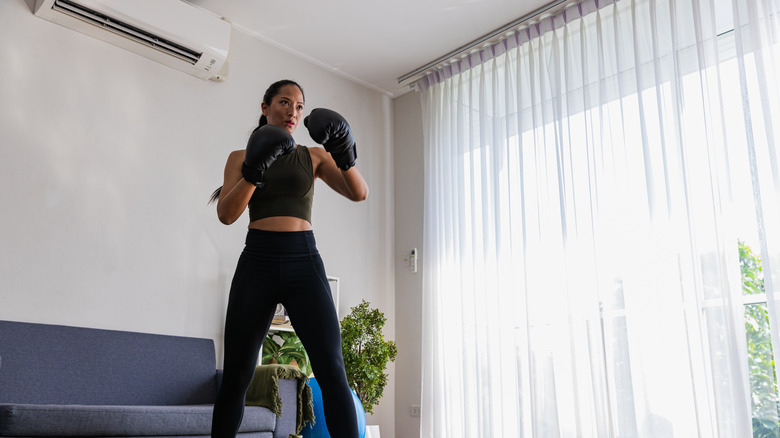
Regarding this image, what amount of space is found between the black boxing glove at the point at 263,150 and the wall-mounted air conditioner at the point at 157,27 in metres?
1.86

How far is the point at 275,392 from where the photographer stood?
9.19 ft

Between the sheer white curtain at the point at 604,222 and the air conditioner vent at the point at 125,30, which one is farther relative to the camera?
the air conditioner vent at the point at 125,30

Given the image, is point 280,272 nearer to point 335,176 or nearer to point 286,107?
point 335,176

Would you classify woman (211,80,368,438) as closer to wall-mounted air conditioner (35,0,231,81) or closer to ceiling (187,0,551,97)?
wall-mounted air conditioner (35,0,231,81)

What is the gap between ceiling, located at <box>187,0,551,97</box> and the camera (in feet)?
12.4

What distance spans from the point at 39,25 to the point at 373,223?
236 centimetres

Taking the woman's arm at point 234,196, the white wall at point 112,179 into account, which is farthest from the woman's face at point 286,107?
the white wall at point 112,179

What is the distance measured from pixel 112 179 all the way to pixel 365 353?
1.70 meters

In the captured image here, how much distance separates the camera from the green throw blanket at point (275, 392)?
2.80 metres

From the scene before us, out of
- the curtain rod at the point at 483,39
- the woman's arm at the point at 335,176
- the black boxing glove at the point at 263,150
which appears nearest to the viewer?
the black boxing glove at the point at 263,150

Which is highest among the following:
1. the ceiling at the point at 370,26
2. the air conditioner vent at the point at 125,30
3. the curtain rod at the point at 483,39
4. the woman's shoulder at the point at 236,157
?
the ceiling at the point at 370,26

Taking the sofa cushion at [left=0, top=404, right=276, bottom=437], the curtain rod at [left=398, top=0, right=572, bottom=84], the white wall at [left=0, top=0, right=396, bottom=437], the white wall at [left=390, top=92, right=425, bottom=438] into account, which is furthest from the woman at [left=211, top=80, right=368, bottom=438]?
the white wall at [left=390, top=92, right=425, bottom=438]

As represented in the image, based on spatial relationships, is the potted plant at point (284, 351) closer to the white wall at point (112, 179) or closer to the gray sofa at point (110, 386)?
the white wall at point (112, 179)

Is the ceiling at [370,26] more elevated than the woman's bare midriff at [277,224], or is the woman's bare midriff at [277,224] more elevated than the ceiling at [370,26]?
the ceiling at [370,26]
